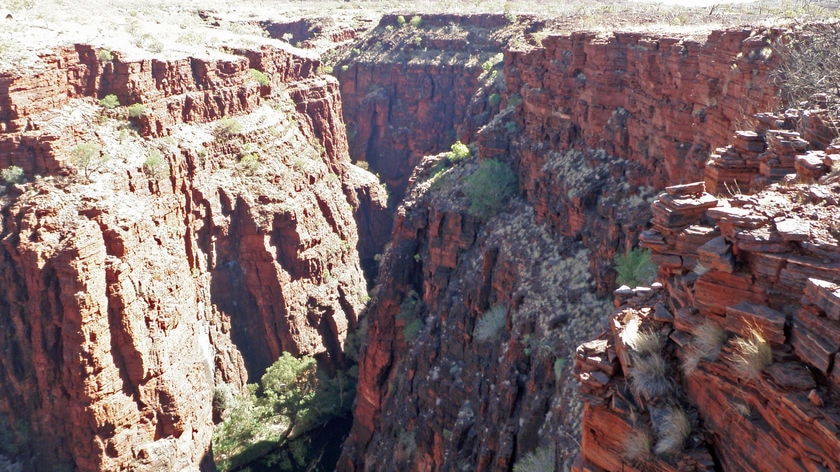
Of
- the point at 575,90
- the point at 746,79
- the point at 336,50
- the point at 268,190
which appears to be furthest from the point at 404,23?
the point at 746,79

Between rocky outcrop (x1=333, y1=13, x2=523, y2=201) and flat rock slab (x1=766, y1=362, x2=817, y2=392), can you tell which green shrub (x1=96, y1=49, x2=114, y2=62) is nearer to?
rocky outcrop (x1=333, y1=13, x2=523, y2=201)

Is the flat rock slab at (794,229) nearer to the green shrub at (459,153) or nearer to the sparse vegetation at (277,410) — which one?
the green shrub at (459,153)

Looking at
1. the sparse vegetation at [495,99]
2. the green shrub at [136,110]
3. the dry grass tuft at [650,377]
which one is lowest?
the dry grass tuft at [650,377]

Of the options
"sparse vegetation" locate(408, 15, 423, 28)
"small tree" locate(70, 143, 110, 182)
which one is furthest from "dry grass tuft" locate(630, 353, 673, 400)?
"sparse vegetation" locate(408, 15, 423, 28)

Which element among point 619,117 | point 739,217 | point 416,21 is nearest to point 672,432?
point 739,217

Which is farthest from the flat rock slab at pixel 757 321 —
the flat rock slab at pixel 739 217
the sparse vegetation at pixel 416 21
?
the sparse vegetation at pixel 416 21

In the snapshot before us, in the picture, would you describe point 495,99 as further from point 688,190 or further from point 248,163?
point 688,190
